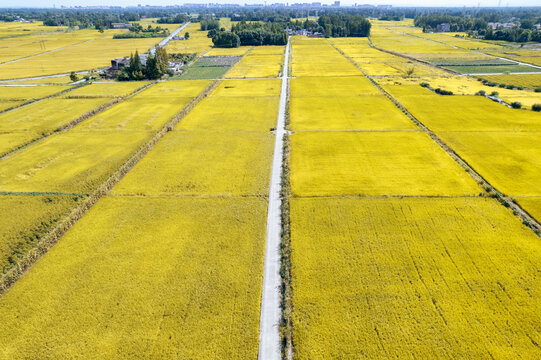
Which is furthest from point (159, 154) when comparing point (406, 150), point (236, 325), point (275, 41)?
point (275, 41)

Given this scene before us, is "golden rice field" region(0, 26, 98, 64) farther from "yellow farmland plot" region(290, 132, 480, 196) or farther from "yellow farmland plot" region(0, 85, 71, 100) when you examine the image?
"yellow farmland plot" region(290, 132, 480, 196)

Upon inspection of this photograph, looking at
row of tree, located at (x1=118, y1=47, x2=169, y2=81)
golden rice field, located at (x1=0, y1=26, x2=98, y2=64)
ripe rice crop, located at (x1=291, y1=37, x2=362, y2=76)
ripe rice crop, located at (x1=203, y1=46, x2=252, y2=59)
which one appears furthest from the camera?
ripe rice crop, located at (x1=203, y1=46, x2=252, y2=59)

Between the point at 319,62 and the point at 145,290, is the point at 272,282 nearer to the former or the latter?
the point at 145,290

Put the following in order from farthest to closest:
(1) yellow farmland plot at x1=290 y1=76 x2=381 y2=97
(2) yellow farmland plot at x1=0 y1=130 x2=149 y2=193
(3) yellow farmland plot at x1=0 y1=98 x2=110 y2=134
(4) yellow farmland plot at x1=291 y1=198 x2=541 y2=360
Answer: (1) yellow farmland plot at x1=290 y1=76 x2=381 y2=97 < (3) yellow farmland plot at x1=0 y1=98 x2=110 y2=134 < (2) yellow farmland plot at x1=0 y1=130 x2=149 y2=193 < (4) yellow farmland plot at x1=291 y1=198 x2=541 y2=360

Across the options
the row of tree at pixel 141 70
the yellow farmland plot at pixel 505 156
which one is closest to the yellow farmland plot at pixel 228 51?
the row of tree at pixel 141 70

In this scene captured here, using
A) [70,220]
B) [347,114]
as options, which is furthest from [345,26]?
[70,220]

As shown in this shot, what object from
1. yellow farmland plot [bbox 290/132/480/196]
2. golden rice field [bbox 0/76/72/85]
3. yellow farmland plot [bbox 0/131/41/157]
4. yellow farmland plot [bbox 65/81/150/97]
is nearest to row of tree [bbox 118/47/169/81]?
yellow farmland plot [bbox 65/81/150/97]
